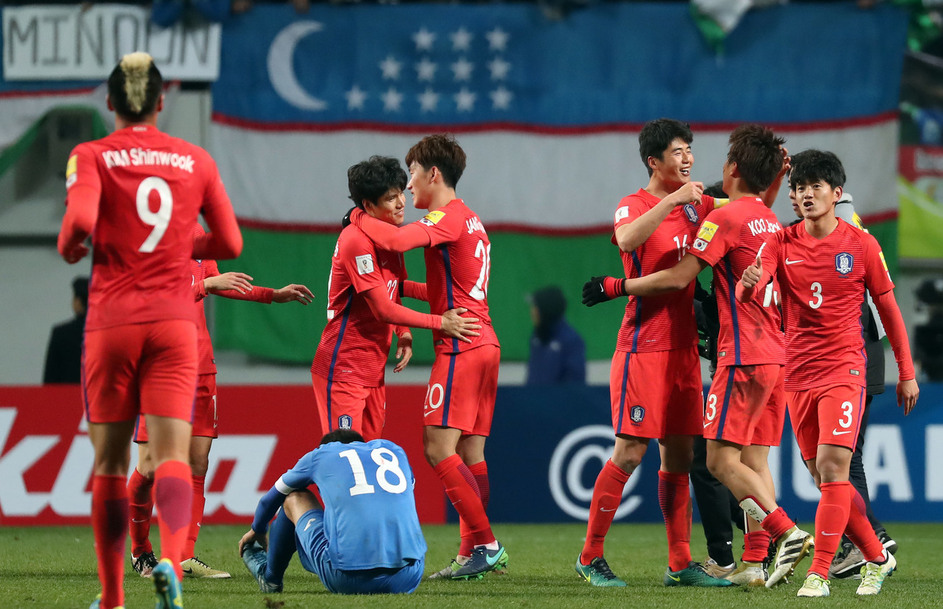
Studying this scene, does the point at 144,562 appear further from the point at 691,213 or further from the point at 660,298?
the point at 691,213

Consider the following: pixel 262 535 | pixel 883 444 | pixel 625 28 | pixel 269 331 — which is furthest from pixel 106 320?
pixel 625 28

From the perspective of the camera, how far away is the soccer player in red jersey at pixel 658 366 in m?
5.87

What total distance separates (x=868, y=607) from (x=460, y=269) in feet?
7.90

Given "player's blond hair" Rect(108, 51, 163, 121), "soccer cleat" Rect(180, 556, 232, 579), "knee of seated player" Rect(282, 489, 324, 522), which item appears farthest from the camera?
"soccer cleat" Rect(180, 556, 232, 579)

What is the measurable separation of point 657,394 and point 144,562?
8.70 ft

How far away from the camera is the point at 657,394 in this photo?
585 cm

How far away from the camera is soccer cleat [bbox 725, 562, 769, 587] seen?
19.5 feet

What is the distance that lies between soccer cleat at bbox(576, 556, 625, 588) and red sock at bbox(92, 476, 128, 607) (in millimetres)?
2431

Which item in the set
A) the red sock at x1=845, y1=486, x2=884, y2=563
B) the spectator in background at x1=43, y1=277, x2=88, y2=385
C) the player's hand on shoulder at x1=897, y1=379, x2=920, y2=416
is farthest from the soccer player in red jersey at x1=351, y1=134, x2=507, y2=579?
the spectator in background at x1=43, y1=277, x2=88, y2=385

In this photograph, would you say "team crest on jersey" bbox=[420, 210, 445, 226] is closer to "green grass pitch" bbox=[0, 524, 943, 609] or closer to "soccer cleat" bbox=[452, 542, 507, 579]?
"soccer cleat" bbox=[452, 542, 507, 579]

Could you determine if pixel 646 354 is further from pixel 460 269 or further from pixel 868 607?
pixel 868 607

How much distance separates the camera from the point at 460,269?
20.4 ft

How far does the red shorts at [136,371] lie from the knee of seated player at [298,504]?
1.13 meters

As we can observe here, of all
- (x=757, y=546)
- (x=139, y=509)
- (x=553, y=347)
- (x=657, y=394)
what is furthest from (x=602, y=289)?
(x=553, y=347)
